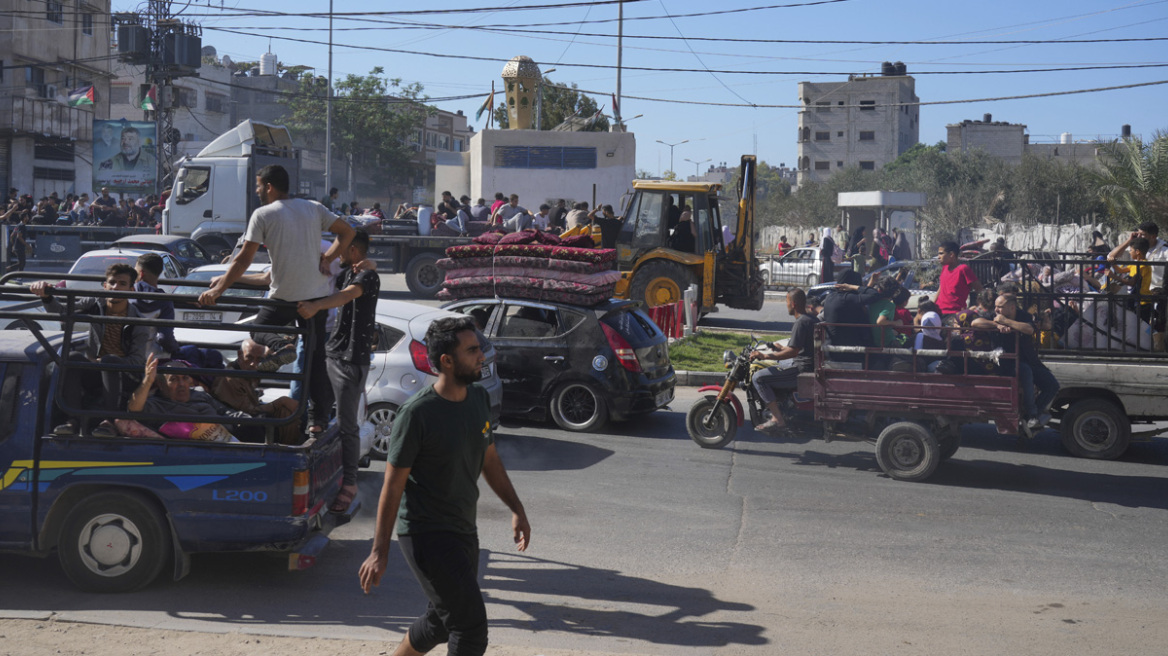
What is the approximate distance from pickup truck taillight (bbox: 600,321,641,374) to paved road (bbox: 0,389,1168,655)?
1.39m

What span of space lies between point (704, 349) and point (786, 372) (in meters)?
7.02

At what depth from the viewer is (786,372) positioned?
1027cm

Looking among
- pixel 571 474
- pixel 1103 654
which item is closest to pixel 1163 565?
pixel 1103 654

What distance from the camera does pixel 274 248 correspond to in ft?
20.6

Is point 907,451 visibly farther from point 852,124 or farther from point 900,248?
point 852,124

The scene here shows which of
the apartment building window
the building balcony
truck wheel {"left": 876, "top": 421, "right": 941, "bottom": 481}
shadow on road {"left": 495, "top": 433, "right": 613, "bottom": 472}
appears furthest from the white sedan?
the apartment building window

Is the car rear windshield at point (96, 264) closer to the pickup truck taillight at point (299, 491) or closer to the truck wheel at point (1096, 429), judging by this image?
the pickup truck taillight at point (299, 491)

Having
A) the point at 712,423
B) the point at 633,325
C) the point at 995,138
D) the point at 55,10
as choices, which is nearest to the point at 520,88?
the point at 55,10

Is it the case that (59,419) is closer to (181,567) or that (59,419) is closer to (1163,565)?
(181,567)

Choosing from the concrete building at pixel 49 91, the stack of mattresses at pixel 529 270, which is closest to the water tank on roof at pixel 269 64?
the concrete building at pixel 49 91

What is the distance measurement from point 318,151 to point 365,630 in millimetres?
70378

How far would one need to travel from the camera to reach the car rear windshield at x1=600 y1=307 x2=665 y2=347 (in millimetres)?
Answer: 11266

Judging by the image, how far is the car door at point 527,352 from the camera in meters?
11.2

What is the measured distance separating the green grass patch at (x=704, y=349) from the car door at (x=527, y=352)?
364 cm
